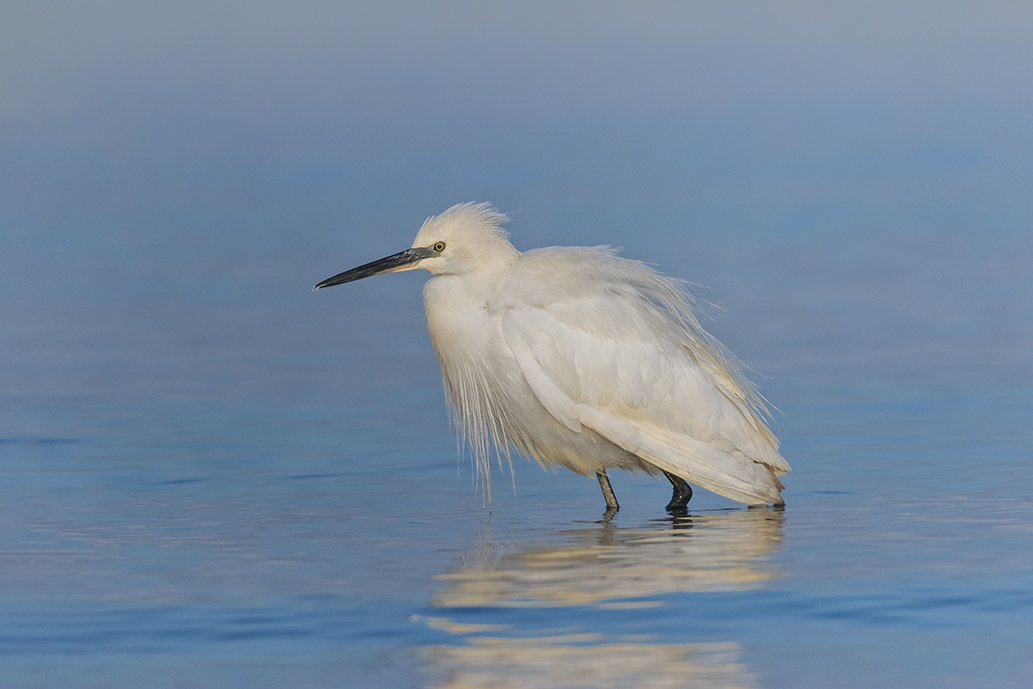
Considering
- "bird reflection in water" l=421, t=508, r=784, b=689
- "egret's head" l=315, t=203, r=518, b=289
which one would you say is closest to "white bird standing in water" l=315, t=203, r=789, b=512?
"egret's head" l=315, t=203, r=518, b=289

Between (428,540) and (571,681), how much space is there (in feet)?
8.79

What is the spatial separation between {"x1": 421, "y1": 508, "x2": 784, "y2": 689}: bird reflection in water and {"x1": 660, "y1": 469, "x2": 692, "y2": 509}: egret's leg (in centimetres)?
26

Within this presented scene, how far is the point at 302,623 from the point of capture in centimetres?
566

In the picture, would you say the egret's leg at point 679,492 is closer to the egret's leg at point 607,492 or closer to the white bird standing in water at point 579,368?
the white bird standing in water at point 579,368

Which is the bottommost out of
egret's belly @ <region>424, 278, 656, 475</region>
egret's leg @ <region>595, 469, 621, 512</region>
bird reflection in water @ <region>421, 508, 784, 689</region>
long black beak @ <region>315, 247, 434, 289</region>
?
bird reflection in water @ <region>421, 508, 784, 689</region>

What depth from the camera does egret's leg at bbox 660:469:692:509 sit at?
848cm

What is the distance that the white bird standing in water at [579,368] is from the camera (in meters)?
8.12

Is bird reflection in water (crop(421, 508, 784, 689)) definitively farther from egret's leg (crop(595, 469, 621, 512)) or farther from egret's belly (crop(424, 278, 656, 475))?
egret's belly (crop(424, 278, 656, 475))

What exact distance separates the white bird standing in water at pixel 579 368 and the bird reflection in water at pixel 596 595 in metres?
0.45

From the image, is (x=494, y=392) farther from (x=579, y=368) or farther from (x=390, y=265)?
(x=390, y=265)

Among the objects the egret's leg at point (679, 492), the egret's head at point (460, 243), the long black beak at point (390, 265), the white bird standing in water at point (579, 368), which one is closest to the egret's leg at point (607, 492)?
the white bird standing in water at point (579, 368)

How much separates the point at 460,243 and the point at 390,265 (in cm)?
52

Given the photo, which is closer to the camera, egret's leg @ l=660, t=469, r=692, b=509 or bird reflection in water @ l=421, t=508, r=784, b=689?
bird reflection in water @ l=421, t=508, r=784, b=689

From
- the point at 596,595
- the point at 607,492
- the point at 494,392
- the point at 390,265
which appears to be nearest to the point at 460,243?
the point at 390,265
